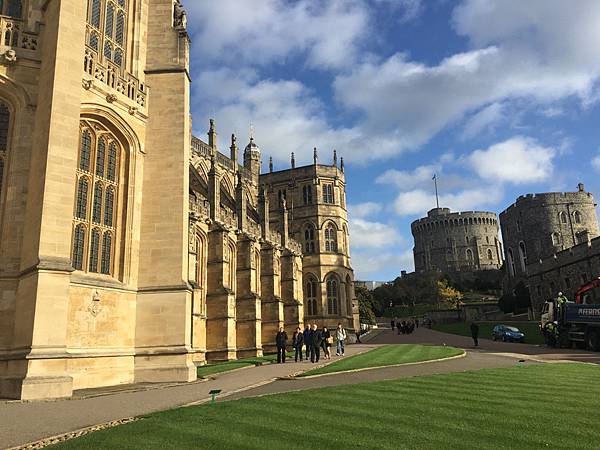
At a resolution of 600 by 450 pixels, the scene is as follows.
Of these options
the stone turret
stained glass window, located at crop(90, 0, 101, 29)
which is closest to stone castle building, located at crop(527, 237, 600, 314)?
the stone turret

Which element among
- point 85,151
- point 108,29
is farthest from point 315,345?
point 108,29

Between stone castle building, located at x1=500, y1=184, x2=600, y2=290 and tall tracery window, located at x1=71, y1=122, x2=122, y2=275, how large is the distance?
227 ft

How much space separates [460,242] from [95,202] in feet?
331

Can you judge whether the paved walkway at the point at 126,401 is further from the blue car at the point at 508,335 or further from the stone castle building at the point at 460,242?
the stone castle building at the point at 460,242

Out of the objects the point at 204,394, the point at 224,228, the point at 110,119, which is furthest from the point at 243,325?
the point at 204,394

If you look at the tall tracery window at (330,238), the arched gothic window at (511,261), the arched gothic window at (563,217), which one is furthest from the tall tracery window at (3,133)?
the arched gothic window at (511,261)

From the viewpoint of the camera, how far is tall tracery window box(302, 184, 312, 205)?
52.1m

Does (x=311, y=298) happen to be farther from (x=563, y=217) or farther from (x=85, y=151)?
(x=563, y=217)

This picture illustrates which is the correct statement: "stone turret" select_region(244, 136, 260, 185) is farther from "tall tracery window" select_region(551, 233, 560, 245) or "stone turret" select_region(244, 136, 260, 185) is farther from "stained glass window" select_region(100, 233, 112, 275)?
"tall tracery window" select_region(551, 233, 560, 245)

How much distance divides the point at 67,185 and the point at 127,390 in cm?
569

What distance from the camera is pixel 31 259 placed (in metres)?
12.5

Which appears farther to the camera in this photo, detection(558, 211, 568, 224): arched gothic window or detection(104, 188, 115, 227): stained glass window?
detection(558, 211, 568, 224): arched gothic window

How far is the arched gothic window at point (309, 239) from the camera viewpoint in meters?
50.6

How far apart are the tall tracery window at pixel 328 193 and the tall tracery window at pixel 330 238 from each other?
9.27 ft
